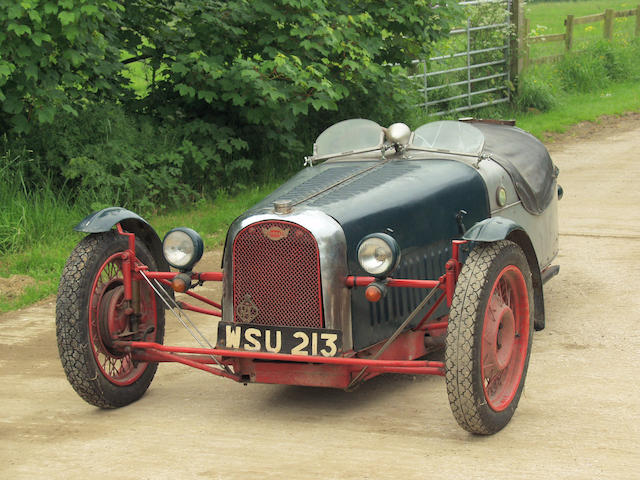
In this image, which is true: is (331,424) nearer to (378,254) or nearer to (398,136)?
(378,254)

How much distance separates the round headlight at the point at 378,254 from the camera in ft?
16.6

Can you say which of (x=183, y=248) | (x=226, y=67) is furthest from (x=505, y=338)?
(x=226, y=67)

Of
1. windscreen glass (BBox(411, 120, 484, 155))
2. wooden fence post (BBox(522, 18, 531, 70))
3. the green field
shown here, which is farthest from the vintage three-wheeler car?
the green field

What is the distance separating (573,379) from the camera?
5.78 m

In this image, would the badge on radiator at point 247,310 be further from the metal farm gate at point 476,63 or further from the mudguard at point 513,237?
the metal farm gate at point 476,63

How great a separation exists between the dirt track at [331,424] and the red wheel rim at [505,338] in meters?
0.17

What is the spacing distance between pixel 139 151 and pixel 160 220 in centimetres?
82

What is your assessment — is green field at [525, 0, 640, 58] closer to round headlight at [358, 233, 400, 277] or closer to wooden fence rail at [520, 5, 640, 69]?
wooden fence rail at [520, 5, 640, 69]

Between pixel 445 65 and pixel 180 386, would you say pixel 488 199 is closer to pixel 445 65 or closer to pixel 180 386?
pixel 180 386

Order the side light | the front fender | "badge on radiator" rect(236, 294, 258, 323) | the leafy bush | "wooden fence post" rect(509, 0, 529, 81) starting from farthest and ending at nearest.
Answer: the leafy bush < "wooden fence post" rect(509, 0, 529, 81) < the side light < "badge on radiator" rect(236, 294, 258, 323) < the front fender

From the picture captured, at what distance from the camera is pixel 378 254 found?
16.8 ft

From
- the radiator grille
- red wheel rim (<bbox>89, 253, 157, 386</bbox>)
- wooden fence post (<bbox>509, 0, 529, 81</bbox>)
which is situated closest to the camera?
the radiator grille

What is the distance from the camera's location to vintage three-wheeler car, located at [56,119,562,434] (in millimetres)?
5031

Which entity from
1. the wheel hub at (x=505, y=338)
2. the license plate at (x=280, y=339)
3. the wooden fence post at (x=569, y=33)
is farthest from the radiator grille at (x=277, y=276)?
the wooden fence post at (x=569, y=33)
